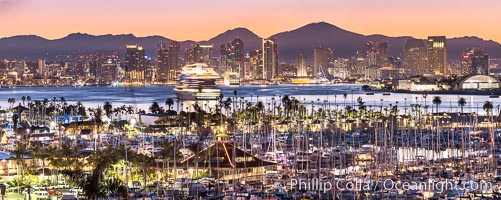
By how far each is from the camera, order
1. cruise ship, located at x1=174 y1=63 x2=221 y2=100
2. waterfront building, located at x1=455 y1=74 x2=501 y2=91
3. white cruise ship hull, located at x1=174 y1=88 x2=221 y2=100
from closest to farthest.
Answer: white cruise ship hull, located at x1=174 y1=88 x2=221 y2=100
cruise ship, located at x1=174 y1=63 x2=221 y2=100
waterfront building, located at x1=455 y1=74 x2=501 y2=91

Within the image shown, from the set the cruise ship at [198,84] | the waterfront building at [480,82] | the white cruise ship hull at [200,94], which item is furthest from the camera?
the waterfront building at [480,82]

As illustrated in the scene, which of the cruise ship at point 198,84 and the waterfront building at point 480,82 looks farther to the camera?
the waterfront building at point 480,82

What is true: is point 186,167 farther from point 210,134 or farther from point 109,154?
point 210,134

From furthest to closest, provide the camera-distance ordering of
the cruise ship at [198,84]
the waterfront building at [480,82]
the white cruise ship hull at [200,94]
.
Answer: the waterfront building at [480,82] < the cruise ship at [198,84] < the white cruise ship hull at [200,94]

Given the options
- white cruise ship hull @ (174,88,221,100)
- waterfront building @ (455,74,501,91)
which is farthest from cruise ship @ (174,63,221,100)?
waterfront building @ (455,74,501,91)

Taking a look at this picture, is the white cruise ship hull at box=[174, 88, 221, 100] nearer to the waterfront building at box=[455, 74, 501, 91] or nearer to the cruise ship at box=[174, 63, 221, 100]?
the cruise ship at box=[174, 63, 221, 100]

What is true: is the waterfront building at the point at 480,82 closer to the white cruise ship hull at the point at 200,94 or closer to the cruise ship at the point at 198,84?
the cruise ship at the point at 198,84

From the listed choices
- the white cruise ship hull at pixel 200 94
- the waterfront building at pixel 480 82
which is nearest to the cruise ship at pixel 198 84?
the white cruise ship hull at pixel 200 94

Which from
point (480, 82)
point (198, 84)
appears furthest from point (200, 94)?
point (480, 82)

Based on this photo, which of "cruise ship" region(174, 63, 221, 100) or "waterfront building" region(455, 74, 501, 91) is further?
"waterfront building" region(455, 74, 501, 91)

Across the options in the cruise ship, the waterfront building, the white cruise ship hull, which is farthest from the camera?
the waterfront building
